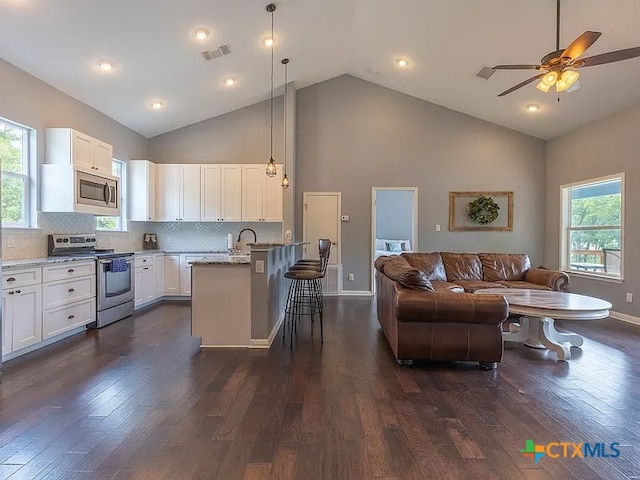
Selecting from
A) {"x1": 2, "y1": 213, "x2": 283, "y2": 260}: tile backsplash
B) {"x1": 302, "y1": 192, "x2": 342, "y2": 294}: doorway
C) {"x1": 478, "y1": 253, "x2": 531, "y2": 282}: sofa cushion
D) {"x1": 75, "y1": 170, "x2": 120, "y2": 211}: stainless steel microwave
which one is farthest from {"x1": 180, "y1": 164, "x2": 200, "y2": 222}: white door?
{"x1": 478, "y1": 253, "x2": 531, "y2": 282}: sofa cushion

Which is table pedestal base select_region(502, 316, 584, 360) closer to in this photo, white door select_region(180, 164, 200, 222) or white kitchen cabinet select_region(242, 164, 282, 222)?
white kitchen cabinet select_region(242, 164, 282, 222)

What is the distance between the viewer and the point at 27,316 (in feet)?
11.1

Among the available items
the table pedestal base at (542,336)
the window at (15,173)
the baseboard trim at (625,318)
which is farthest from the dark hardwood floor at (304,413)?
the window at (15,173)

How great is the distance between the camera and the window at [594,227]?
520 centimetres

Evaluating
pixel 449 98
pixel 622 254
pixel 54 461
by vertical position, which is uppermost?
pixel 449 98

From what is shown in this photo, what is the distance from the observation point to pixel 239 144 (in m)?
6.72

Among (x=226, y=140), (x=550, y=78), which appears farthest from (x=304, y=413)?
(x=226, y=140)

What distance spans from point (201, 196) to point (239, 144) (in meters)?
1.23

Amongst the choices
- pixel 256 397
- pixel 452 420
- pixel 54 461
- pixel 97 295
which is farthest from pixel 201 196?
pixel 452 420

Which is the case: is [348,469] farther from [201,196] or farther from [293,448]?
[201,196]

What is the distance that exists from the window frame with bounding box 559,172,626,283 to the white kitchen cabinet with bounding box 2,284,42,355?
720 centimetres

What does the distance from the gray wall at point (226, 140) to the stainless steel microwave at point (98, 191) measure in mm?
1796

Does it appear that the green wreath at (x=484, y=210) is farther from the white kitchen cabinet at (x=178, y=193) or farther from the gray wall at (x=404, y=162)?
the white kitchen cabinet at (x=178, y=193)

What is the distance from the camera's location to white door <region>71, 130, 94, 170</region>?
4.32m
